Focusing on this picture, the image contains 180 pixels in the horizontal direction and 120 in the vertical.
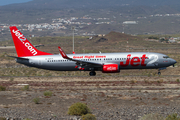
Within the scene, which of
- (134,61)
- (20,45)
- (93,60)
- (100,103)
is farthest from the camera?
(20,45)

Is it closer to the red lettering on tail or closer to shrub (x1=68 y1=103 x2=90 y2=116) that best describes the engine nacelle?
the red lettering on tail

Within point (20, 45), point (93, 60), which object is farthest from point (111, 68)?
point (20, 45)

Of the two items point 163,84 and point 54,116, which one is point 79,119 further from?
point 163,84

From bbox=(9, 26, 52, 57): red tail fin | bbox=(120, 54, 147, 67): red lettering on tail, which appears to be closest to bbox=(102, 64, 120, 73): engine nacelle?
bbox=(120, 54, 147, 67): red lettering on tail

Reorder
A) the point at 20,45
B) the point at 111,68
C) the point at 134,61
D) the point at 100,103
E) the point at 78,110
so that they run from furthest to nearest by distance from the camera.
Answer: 1. the point at 20,45
2. the point at 134,61
3. the point at 111,68
4. the point at 100,103
5. the point at 78,110

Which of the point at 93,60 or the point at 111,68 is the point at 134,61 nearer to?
the point at 111,68

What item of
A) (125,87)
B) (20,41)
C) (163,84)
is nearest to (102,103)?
(125,87)

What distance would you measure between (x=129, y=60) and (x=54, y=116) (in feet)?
75.2

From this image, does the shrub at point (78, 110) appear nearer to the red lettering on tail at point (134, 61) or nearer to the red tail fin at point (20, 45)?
the red lettering on tail at point (134, 61)

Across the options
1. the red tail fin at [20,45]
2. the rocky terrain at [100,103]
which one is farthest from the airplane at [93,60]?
the rocky terrain at [100,103]

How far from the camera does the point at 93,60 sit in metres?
41.0

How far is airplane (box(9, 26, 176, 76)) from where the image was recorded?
132 ft

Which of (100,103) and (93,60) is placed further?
(93,60)

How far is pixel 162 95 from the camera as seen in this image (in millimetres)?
25609
